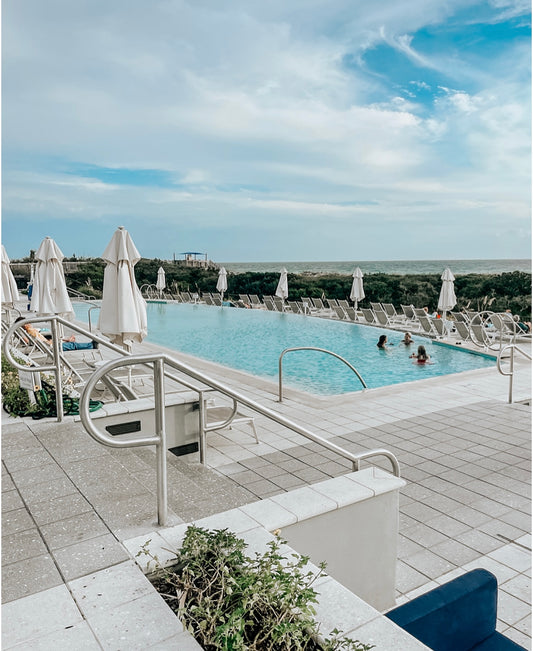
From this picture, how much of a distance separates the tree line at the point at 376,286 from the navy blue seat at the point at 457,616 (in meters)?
21.3

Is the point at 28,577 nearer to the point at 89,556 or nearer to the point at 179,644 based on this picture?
the point at 89,556

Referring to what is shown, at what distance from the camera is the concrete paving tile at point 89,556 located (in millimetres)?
2043

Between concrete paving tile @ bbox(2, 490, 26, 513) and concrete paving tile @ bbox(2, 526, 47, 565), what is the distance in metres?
0.28

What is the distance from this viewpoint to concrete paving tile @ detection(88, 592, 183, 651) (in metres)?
1.58

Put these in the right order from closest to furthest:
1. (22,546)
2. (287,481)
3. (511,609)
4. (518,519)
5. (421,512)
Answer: (22,546) → (511,609) → (518,519) → (421,512) → (287,481)

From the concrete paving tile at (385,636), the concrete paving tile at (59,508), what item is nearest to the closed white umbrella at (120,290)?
the concrete paving tile at (59,508)

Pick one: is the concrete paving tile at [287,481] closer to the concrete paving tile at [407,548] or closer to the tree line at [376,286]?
the concrete paving tile at [407,548]

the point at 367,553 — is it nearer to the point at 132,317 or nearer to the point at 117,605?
the point at 117,605

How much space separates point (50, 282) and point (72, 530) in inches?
282

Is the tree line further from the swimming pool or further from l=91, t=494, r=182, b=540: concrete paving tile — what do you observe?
l=91, t=494, r=182, b=540: concrete paving tile

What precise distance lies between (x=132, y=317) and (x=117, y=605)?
5182mm

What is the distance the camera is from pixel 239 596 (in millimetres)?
1734

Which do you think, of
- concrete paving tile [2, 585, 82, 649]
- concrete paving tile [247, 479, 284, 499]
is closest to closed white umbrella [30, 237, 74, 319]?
concrete paving tile [247, 479, 284, 499]

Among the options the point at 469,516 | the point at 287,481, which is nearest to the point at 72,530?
the point at 287,481
